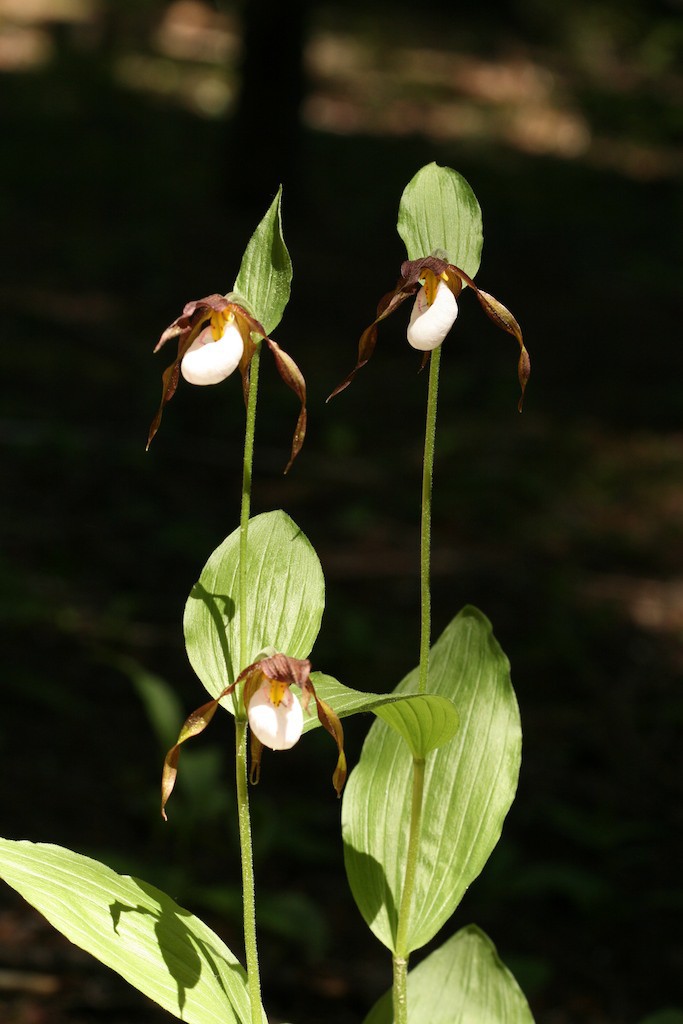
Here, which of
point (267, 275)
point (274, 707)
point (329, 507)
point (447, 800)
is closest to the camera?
point (274, 707)

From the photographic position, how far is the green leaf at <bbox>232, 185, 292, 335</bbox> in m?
1.18

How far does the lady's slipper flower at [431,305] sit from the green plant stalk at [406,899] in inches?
19.4

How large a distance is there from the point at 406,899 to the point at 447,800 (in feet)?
0.48

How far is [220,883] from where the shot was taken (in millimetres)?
2322

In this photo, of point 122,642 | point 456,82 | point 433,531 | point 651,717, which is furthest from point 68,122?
point 651,717

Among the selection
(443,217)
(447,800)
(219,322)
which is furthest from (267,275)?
(447,800)

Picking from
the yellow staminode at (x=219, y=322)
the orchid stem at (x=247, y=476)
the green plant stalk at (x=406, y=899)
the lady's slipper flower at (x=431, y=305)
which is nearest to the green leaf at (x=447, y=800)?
the green plant stalk at (x=406, y=899)

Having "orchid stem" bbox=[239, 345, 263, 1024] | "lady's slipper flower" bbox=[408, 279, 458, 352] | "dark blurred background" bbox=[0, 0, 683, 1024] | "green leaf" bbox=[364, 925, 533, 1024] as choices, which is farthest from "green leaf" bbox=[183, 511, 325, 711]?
"dark blurred background" bbox=[0, 0, 683, 1024]

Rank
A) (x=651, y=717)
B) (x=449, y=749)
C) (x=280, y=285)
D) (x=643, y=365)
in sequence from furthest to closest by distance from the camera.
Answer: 1. (x=643, y=365)
2. (x=651, y=717)
3. (x=449, y=749)
4. (x=280, y=285)

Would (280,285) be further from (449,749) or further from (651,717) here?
(651,717)

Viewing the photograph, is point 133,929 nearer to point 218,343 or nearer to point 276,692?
point 276,692

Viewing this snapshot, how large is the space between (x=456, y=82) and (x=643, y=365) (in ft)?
25.8

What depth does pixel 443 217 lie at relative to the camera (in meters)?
1.24

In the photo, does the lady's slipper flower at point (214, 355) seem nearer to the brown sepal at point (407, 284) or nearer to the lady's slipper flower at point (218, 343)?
the lady's slipper flower at point (218, 343)
